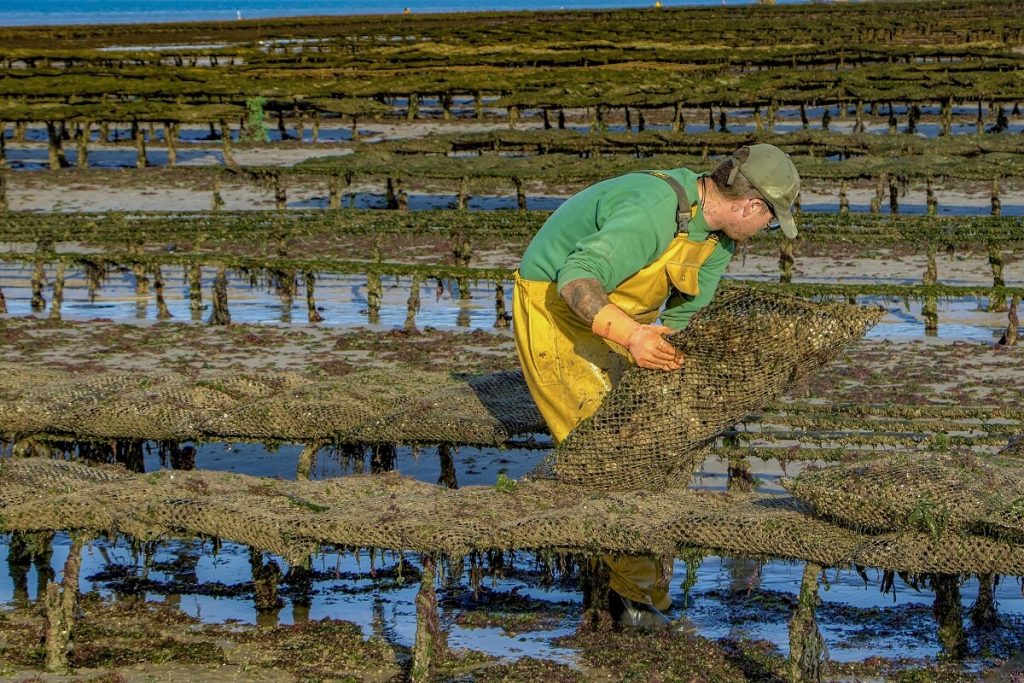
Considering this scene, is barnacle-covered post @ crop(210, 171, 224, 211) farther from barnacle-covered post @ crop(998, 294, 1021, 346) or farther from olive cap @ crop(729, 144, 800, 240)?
olive cap @ crop(729, 144, 800, 240)

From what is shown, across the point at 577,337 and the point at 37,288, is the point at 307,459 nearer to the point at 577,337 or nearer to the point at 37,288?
the point at 577,337

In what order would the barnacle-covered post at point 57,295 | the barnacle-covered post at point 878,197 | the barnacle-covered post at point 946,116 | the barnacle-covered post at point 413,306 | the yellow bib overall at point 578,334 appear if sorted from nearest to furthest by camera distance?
the yellow bib overall at point 578,334 → the barnacle-covered post at point 413,306 → the barnacle-covered post at point 57,295 → the barnacle-covered post at point 878,197 → the barnacle-covered post at point 946,116

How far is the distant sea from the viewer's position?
138375 millimetres

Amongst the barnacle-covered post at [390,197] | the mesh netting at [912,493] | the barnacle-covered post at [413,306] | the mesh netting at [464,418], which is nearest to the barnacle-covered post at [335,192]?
the barnacle-covered post at [390,197]

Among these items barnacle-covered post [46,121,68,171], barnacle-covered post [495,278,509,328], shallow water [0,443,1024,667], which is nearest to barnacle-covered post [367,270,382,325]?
barnacle-covered post [495,278,509,328]

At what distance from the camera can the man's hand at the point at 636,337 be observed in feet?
21.1

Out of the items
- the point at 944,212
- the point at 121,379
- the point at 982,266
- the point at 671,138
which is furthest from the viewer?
the point at 671,138

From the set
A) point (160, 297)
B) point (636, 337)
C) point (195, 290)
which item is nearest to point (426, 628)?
point (636, 337)

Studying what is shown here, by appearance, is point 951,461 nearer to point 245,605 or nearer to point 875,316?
point 875,316

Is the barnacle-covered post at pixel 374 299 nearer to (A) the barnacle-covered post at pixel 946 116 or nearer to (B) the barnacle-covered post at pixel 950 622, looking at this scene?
(B) the barnacle-covered post at pixel 950 622

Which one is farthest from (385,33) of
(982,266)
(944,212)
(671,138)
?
(982,266)

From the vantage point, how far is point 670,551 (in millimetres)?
6988

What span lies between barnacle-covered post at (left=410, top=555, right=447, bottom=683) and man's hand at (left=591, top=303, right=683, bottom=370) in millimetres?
1507

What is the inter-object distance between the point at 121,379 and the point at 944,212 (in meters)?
18.3
